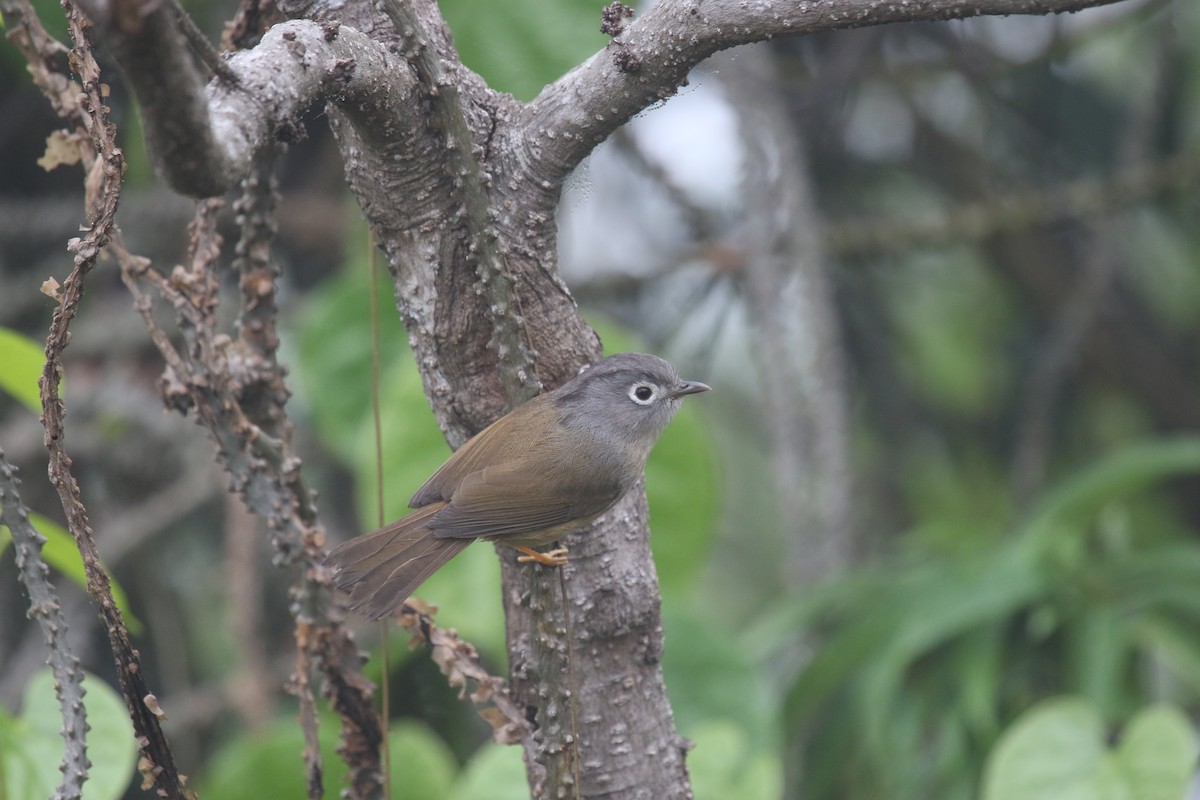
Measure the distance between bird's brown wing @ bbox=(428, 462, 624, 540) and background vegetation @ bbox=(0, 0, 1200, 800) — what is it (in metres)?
0.49

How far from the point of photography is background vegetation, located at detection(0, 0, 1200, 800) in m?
2.80

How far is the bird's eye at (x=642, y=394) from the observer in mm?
1832

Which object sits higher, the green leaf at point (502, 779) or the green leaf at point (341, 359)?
the green leaf at point (341, 359)

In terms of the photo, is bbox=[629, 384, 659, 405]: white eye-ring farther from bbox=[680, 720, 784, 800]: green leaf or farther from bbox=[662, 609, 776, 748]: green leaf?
bbox=[662, 609, 776, 748]: green leaf

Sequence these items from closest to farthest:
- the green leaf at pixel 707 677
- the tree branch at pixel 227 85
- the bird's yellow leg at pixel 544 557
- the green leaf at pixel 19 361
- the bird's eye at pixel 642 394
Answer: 1. the tree branch at pixel 227 85
2. the bird's yellow leg at pixel 544 557
3. the green leaf at pixel 19 361
4. the bird's eye at pixel 642 394
5. the green leaf at pixel 707 677

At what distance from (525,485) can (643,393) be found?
269 mm

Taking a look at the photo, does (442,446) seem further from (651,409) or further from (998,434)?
(998,434)

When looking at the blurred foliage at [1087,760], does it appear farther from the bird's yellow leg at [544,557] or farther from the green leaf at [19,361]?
the green leaf at [19,361]

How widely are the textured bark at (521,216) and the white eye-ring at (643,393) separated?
0.95ft

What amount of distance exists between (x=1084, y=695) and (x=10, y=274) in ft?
11.0

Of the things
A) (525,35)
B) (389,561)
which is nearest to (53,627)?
(389,561)

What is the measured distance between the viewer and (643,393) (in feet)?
6.14

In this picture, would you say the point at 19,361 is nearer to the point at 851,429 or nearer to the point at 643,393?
the point at 643,393

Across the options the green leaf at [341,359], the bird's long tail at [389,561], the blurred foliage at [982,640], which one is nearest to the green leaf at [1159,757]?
the blurred foliage at [982,640]
